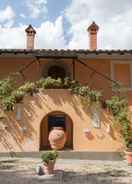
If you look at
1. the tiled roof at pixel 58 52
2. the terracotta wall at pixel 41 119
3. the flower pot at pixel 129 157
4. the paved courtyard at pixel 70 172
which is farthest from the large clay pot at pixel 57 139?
the tiled roof at pixel 58 52

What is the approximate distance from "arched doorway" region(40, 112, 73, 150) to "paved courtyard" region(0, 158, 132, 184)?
2394 mm

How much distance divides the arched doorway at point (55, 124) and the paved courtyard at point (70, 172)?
7.85 ft

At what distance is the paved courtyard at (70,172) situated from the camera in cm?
892

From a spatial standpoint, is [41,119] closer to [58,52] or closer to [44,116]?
[44,116]

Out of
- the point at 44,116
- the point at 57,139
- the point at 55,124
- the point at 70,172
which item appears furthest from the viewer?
the point at 55,124

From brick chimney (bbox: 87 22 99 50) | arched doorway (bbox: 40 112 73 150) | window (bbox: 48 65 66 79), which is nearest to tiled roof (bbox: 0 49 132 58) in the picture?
window (bbox: 48 65 66 79)

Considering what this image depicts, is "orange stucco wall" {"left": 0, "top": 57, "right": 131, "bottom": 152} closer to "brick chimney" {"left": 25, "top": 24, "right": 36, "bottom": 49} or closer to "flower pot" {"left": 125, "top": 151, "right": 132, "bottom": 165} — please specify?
"flower pot" {"left": 125, "top": 151, "right": 132, "bottom": 165}

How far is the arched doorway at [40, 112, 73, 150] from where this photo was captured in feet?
48.3

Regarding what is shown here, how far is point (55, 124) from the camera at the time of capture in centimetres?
1518

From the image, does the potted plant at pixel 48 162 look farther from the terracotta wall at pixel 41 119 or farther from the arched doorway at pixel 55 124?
the arched doorway at pixel 55 124

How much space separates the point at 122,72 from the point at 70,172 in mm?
6914

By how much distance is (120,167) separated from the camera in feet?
36.9

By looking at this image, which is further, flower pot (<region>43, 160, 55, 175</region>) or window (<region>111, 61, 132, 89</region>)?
window (<region>111, 61, 132, 89</region>)

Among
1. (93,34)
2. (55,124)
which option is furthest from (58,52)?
(93,34)
